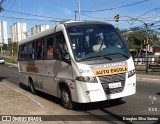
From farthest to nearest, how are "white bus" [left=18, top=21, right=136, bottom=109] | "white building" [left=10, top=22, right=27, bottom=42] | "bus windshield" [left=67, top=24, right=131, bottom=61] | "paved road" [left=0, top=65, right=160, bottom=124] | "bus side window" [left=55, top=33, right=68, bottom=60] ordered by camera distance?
"white building" [left=10, top=22, right=27, bottom=42], "bus side window" [left=55, top=33, right=68, bottom=60], "bus windshield" [left=67, top=24, right=131, bottom=61], "white bus" [left=18, top=21, right=136, bottom=109], "paved road" [left=0, top=65, right=160, bottom=124]

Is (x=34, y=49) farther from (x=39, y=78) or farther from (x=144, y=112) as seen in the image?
(x=144, y=112)

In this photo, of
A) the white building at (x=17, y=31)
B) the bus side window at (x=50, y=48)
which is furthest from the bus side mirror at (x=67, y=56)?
the white building at (x=17, y=31)

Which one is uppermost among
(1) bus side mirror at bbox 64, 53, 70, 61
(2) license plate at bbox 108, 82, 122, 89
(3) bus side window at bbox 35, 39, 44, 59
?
(3) bus side window at bbox 35, 39, 44, 59

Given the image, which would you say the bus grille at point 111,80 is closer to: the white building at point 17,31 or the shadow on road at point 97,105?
the shadow on road at point 97,105

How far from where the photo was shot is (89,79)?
873 centimetres

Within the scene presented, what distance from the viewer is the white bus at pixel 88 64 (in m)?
8.80

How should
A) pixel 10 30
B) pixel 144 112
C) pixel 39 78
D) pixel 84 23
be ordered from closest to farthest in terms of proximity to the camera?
1. pixel 144 112
2. pixel 84 23
3. pixel 39 78
4. pixel 10 30

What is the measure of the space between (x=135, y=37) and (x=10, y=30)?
147ft

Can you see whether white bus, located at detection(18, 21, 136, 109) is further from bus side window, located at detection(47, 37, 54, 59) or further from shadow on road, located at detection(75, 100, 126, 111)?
shadow on road, located at detection(75, 100, 126, 111)

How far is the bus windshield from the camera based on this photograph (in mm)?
9242

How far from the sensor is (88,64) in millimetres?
8891

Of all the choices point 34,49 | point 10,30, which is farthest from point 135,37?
point 34,49

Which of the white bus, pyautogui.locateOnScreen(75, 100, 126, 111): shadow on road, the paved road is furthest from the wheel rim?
pyautogui.locateOnScreen(75, 100, 126, 111): shadow on road

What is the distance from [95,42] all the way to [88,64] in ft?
3.07
